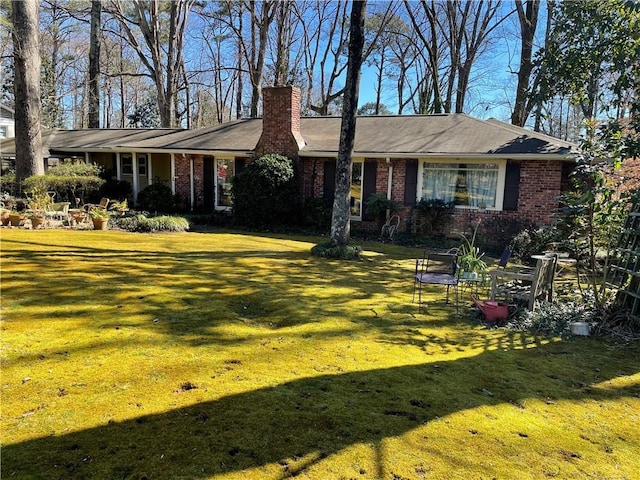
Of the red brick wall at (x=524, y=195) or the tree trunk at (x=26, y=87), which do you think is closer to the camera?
the red brick wall at (x=524, y=195)

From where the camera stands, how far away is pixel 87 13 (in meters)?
24.8

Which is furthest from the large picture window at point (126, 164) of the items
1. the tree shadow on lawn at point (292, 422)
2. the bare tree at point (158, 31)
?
the tree shadow on lawn at point (292, 422)

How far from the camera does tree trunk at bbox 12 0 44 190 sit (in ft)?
48.1

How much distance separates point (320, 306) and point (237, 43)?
28.2 m

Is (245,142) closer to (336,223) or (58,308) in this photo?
(336,223)

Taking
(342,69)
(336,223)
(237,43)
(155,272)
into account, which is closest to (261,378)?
(155,272)

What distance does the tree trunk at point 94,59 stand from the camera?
80.7 feet

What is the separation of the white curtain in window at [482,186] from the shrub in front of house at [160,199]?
428 inches

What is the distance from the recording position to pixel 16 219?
460 inches

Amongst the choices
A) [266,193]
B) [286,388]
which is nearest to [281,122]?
[266,193]

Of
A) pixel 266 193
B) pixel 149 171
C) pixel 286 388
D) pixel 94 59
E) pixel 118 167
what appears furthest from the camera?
pixel 94 59

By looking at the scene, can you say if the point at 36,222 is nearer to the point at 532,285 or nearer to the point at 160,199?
the point at 160,199

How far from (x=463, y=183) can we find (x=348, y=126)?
5.33 m

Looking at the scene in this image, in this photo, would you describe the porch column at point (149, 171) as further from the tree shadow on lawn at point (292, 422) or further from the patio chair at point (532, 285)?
the tree shadow on lawn at point (292, 422)
